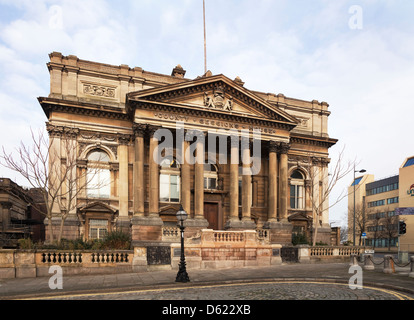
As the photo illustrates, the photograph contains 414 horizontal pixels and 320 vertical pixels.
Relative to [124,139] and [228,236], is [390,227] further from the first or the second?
[124,139]

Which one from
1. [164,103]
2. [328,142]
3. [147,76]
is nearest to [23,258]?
[164,103]

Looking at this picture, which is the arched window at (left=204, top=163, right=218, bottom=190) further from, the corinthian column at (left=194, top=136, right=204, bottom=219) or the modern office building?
the modern office building

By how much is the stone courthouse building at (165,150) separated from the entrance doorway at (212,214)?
0.31 feet

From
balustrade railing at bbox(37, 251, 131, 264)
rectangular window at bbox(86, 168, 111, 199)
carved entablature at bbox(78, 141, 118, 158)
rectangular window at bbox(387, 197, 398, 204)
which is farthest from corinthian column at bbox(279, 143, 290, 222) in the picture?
rectangular window at bbox(387, 197, 398, 204)

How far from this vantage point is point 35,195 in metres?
48.9

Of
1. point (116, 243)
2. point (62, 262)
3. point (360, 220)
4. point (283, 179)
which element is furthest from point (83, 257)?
point (360, 220)

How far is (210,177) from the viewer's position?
107ft

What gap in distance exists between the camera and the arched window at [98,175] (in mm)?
28953

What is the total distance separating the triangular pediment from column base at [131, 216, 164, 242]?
912cm

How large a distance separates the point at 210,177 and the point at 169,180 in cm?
410

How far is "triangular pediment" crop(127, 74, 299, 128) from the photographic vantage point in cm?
2780

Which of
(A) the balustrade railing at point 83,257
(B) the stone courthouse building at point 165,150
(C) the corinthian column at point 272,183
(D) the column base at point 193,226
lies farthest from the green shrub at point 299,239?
(A) the balustrade railing at point 83,257
